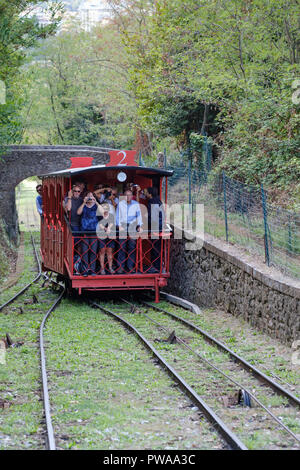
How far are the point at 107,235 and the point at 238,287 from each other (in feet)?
10.9

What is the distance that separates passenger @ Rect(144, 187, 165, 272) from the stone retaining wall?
41.8 inches

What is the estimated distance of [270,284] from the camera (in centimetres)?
1074

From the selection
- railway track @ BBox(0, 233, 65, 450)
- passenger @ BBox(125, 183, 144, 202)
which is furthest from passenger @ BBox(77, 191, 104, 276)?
railway track @ BBox(0, 233, 65, 450)

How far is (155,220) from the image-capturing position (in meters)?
15.1

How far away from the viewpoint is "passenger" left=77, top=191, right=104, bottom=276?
1424 cm

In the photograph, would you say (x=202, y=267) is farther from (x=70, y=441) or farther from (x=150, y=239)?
(x=70, y=441)

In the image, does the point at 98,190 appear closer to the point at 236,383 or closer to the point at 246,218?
the point at 246,218

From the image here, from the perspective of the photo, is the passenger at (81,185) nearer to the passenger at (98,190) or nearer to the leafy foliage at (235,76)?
the passenger at (98,190)

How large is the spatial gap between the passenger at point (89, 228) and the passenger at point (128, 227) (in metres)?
0.49

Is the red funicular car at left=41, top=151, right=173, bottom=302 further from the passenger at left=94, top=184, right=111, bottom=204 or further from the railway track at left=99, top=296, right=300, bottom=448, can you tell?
the railway track at left=99, top=296, right=300, bottom=448

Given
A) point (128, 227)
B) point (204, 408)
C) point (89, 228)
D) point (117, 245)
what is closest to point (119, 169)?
point (128, 227)

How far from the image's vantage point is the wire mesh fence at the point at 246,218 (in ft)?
36.7

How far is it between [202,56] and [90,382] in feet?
50.3
